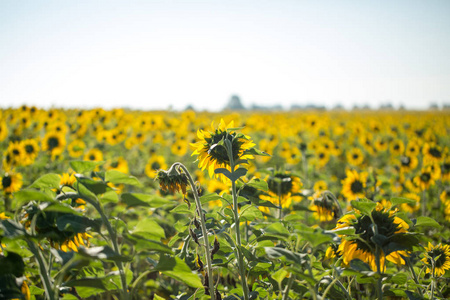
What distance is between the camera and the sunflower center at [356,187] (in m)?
3.54

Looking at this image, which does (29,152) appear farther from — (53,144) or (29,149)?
(53,144)

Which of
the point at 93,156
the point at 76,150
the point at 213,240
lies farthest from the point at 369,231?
the point at 93,156

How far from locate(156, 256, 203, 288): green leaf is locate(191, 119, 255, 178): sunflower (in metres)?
0.46

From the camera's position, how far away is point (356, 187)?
11.7 ft

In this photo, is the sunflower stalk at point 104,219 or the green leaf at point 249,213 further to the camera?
the green leaf at point 249,213

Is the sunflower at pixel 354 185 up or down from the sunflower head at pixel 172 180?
down

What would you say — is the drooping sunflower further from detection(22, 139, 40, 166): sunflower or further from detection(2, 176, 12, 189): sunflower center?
detection(22, 139, 40, 166): sunflower

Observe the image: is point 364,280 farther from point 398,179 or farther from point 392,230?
point 398,179

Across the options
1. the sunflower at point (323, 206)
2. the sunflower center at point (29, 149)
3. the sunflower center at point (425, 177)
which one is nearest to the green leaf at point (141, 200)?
the sunflower at point (323, 206)

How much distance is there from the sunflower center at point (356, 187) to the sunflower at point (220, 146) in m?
2.47

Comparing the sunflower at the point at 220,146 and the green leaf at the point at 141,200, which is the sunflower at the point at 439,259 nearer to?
the sunflower at the point at 220,146

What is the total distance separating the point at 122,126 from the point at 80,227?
25.9 ft

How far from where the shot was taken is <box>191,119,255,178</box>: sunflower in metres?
1.38

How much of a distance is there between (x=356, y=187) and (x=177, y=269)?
2989 mm
